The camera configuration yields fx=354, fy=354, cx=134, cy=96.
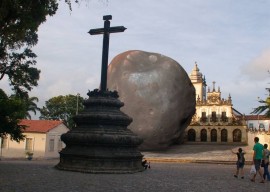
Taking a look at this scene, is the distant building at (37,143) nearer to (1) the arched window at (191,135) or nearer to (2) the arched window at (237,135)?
(1) the arched window at (191,135)

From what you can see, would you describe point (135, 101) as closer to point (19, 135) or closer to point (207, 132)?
point (19, 135)

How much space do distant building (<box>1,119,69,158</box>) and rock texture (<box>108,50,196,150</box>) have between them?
10.8 meters

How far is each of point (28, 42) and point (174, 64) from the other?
16.1m

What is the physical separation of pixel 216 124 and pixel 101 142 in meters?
49.5

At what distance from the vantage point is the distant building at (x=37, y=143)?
122 feet

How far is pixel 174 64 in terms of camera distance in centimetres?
3222

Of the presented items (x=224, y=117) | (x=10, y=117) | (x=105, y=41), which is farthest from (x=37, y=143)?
(x=224, y=117)

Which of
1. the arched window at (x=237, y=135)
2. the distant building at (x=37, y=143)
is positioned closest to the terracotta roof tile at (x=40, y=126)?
the distant building at (x=37, y=143)

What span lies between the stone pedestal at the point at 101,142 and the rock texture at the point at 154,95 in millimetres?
15931

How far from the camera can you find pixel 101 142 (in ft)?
41.5

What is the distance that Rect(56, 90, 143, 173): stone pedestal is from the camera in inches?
496

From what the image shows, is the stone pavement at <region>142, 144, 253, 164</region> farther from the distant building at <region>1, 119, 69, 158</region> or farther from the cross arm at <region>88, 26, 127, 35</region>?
the distant building at <region>1, 119, 69, 158</region>

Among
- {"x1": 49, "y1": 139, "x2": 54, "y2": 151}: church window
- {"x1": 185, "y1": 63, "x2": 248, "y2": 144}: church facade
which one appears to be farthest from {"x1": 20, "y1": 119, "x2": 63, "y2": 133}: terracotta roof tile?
{"x1": 185, "y1": 63, "x2": 248, "y2": 144}: church facade

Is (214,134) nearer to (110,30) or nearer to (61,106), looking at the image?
(61,106)
